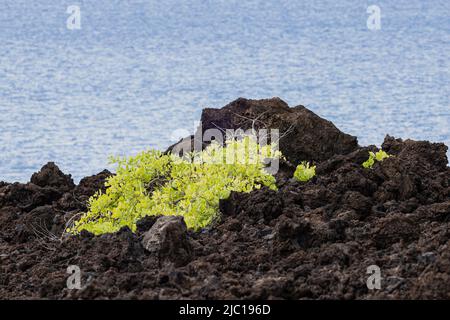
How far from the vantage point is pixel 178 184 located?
30.1ft

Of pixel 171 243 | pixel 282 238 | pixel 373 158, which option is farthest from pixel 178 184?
pixel 373 158

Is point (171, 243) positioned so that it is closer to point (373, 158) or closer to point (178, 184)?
point (178, 184)

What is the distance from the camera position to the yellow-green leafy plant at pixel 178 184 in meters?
8.81

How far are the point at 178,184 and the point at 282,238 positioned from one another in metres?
1.83

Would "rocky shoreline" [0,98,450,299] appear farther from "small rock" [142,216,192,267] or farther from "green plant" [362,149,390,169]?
"green plant" [362,149,390,169]

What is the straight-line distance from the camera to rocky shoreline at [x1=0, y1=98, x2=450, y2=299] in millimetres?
6723

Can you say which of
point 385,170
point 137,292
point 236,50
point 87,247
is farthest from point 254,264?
point 236,50

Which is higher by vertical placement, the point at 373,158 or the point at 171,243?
the point at 373,158

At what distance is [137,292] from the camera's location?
676 centimetres

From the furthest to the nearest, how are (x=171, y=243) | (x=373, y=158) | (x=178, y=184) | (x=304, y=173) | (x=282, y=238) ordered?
(x=373, y=158) < (x=304, y=173) < (x=178, y=184) < (x=282, y=238) < (x=171, y=243)

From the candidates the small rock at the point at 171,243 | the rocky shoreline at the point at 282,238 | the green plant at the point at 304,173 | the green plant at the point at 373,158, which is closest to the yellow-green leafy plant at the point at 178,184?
the rocky shoreline at the point at 282,238

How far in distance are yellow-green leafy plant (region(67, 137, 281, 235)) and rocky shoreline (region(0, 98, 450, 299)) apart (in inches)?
7.5

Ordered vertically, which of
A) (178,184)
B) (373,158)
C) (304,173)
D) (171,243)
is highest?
(373,158)

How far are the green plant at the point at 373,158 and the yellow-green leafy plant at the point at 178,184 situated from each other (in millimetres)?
949
